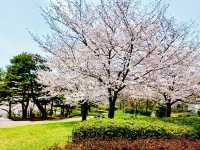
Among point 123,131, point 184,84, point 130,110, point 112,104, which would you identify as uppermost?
point 184,84

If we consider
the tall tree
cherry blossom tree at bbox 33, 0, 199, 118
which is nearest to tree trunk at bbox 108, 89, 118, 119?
cherry blossom tree at bbox 33, 0, 199, 118

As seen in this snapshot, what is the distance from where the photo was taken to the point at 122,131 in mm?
11469

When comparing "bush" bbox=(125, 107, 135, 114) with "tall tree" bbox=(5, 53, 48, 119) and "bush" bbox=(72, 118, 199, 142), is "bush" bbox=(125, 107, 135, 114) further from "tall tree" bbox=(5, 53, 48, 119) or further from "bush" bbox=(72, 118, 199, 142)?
"bush" bbox=(72, 118, 199, 142)

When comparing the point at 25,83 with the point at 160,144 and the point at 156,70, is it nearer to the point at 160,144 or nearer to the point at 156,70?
the point at 156,70

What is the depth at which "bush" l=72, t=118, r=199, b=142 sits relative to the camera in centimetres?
1138

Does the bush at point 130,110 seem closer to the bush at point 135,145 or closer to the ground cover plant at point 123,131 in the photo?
the ground cover plant at point 123,131

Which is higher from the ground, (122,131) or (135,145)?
(122,131)

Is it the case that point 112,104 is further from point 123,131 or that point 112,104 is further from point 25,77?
point 25,77

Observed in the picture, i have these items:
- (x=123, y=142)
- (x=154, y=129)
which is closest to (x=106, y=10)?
(x=154, y=129)

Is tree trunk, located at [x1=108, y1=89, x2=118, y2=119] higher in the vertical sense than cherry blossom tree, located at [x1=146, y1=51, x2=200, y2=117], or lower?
lower

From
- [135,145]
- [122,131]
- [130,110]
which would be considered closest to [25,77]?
[130,110]

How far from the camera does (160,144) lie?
1017cm

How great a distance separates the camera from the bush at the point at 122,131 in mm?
11383

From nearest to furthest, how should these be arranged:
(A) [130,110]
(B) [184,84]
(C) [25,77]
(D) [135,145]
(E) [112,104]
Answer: (D) [135,145] < (E) [112,104] < (B) [184,84] < (C) [25,77] < (A) [130,110]
